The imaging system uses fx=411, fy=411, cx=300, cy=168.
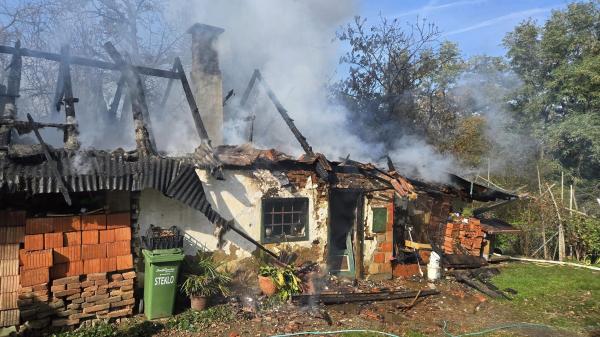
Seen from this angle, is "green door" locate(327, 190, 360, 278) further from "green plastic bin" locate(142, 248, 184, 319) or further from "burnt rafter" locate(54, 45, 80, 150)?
"burnt rafter" locate(54, 45, 80, 150)

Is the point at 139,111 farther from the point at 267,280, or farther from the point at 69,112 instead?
the point at 267,280

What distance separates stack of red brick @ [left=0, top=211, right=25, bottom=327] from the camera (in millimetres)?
6090

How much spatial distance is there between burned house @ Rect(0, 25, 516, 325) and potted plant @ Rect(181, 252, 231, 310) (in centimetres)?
29

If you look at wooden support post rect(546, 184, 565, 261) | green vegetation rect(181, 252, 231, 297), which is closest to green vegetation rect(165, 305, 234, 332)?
green vegetation rect(181, 252, 231, 297)

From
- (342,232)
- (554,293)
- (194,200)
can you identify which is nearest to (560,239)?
(554,293)

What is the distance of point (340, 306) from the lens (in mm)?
7914

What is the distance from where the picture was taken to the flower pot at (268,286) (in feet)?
26.3

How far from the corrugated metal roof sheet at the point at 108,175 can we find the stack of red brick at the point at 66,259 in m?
0.69

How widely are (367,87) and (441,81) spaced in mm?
4745

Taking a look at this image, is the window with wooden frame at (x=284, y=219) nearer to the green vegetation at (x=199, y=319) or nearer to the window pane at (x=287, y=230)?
the window pane at (x=287, y=230)

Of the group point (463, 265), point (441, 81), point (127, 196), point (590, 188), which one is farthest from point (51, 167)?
point (590, 188)

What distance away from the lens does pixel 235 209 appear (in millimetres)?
8320

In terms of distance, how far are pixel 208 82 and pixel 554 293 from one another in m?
9.59

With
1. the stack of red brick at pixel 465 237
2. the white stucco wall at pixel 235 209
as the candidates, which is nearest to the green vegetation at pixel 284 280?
the white stucco wall at pixel 235 209
